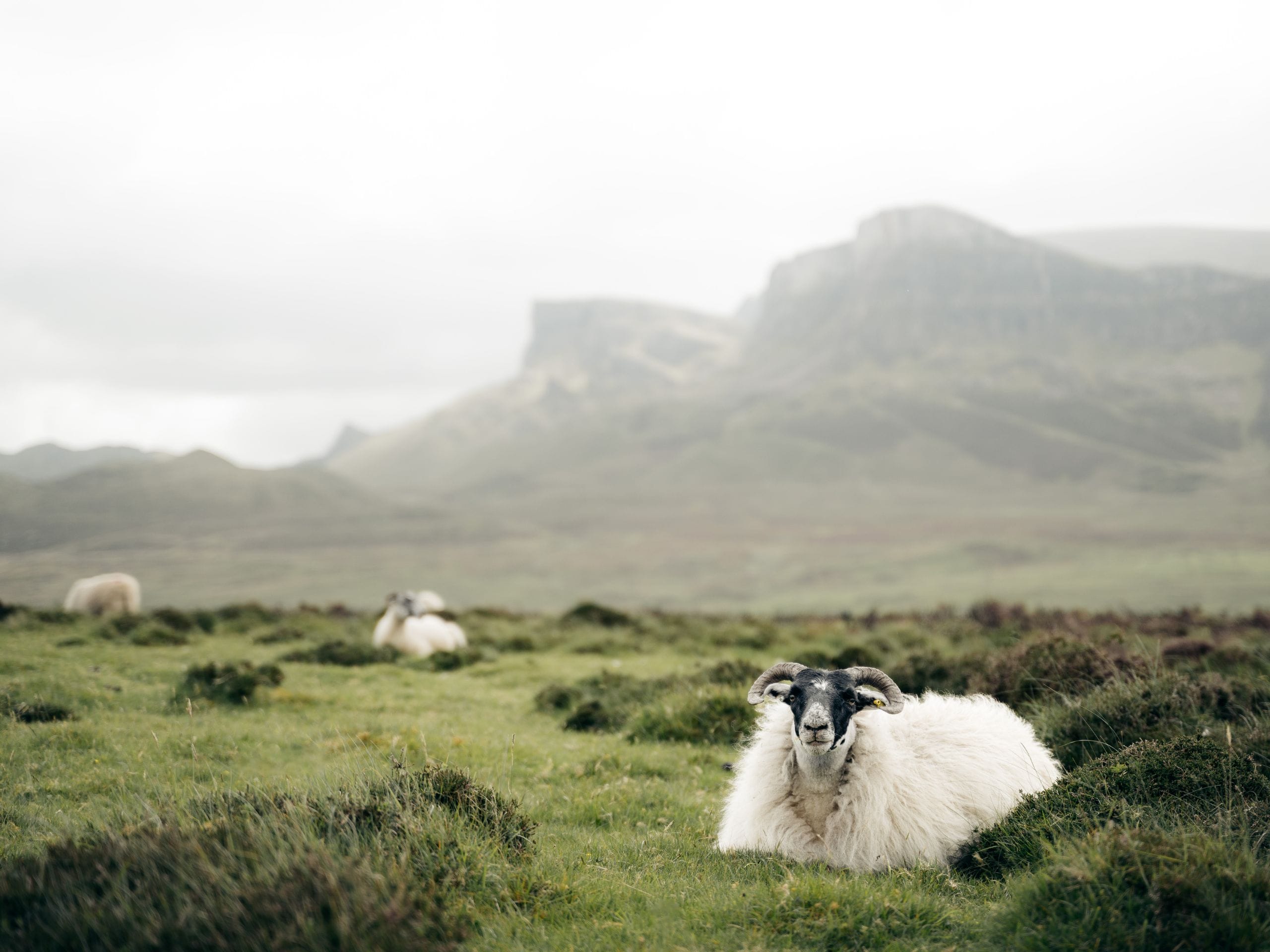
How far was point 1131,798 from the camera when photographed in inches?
268

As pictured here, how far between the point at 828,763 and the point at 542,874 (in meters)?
3.04

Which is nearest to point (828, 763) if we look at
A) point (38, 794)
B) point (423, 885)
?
point (423, 885)

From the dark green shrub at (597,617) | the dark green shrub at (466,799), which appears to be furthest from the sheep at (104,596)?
the dark green shrub at (466,799)

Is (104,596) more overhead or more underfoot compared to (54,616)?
more underfoot

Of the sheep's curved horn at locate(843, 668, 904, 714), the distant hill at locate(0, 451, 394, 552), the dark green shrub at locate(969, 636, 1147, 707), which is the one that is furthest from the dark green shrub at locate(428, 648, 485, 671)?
the distant hill at locate(0, 451, 394, 552)

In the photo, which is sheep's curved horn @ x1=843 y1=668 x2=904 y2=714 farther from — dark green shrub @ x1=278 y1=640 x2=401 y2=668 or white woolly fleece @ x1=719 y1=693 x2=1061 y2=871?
dark green shrub @ x1=278 y1=640 x2=401 y2=668

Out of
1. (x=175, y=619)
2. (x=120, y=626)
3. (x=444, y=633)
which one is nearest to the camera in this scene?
(x=120, y=626)

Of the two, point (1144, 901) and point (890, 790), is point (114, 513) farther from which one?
point (1144, 901)

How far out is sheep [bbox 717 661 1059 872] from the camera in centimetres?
723

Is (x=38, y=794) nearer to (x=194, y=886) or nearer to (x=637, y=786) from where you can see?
(x=194, y=886)


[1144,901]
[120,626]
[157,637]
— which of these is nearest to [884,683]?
[1144,901]

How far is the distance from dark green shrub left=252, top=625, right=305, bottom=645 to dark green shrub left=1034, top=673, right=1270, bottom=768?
64.2ft

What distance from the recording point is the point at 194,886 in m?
4.30

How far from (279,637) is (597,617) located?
38.6 feet
